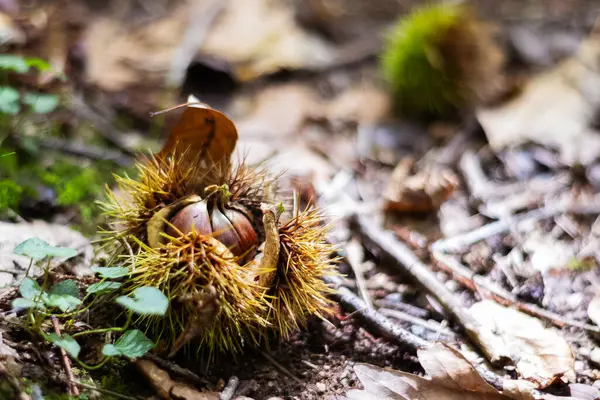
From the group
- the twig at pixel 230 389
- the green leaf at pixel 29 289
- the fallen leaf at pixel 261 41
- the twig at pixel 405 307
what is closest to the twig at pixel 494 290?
the twig at pixel 405 307

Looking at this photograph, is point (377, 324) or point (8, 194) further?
point (8, 194)

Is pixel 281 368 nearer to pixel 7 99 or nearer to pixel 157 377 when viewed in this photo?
pixel 157 377

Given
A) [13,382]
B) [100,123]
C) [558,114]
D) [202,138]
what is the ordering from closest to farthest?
[13,382] < [202,138] < [100,123] < [558,114]

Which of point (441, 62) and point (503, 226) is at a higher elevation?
point (441, 62)

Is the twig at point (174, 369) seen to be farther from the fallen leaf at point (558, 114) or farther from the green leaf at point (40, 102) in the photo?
the fallen leaf at point (558, 114)

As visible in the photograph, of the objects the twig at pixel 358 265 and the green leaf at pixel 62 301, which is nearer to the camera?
the green leaf at pixel 62 301

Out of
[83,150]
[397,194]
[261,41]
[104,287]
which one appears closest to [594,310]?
[397,194]

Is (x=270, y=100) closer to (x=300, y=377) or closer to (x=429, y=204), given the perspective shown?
(x=429, y=204)
